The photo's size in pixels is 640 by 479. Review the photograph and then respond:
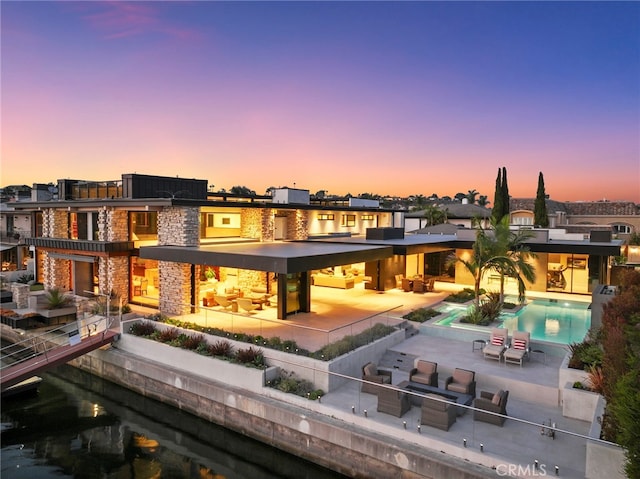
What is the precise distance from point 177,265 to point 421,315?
10885mm

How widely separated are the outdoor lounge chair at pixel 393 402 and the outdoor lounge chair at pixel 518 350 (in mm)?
4851

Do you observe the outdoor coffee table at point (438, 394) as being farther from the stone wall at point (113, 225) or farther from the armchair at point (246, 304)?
the stone wall at point (113, 225)

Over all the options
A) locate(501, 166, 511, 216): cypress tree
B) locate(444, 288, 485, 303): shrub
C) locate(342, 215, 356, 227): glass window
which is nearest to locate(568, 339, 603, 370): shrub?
locate(444, 288, 485, 303): shrub

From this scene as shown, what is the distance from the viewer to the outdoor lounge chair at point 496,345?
548 inches

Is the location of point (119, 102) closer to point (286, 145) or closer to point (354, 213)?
point (286, 145)

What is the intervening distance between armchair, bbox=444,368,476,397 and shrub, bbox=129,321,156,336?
11097 millimetres

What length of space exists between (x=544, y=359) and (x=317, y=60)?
22.2 m

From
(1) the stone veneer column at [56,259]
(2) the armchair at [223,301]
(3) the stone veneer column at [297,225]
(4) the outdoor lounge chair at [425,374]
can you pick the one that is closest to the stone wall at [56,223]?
(1) the stone veneer column at [56,259]

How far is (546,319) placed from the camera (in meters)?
18.3

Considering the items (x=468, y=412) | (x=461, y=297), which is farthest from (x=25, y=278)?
(x=468, y=412)

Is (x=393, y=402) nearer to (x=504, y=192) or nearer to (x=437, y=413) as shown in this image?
(x=437, y=413)

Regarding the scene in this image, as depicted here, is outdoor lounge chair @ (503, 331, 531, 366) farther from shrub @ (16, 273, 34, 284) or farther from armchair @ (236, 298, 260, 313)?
shrub @ (16, 273, 34, 284)

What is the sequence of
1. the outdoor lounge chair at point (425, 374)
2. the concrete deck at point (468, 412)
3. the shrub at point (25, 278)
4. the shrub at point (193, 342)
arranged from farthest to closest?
the shrub at point (25, 278), the shrub at point (193, 342), the outdoor lounge chair at point (425, 374), the concrete deck at point (468, 412)

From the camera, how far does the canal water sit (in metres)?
11.3
